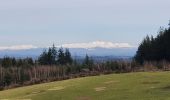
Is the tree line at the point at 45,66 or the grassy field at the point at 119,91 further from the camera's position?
the tree line at the point at 45,66

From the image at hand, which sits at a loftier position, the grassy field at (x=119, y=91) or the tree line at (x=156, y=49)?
the tree line at (x=156, y=49)

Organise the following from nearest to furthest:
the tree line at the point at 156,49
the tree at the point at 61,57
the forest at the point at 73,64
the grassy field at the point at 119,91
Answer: the grassy field at the point at 119,91, the forest at the point at 73,64, the tree line at the point at 156,49, the tree at the point at 61,57

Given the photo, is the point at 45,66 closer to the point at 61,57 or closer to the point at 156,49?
the point at 61,57

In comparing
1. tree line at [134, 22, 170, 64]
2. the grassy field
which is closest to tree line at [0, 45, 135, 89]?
tree line at [134, 22, 170, 64]

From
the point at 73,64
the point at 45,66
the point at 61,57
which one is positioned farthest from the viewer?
the point at 61,57

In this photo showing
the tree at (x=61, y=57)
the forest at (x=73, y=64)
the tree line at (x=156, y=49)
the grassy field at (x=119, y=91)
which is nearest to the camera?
the grassy field at (x=119, y=91)

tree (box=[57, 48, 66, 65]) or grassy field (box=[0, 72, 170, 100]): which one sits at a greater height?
tree (box=[57, 48, 66, 65])

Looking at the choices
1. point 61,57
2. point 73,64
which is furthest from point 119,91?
point 61,57

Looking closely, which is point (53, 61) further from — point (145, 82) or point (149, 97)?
point (149, 97)

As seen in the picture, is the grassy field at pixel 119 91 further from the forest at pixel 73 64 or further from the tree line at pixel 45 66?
the tree line at pixel 45 66

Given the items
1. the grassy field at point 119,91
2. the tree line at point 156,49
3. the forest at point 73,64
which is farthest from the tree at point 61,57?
the grassy field at point 119,91

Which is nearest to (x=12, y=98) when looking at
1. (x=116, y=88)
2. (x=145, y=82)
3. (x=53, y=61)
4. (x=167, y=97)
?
(x=116, y=88)

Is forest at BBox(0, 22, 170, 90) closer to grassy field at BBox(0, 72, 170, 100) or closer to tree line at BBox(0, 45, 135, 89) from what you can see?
tree line at BBox(0, 45, 135, 89)

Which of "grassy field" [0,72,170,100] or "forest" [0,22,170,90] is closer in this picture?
"grassy field" [0,72,170,100]
